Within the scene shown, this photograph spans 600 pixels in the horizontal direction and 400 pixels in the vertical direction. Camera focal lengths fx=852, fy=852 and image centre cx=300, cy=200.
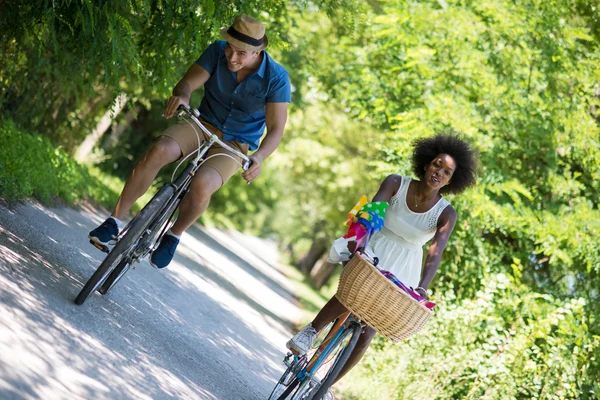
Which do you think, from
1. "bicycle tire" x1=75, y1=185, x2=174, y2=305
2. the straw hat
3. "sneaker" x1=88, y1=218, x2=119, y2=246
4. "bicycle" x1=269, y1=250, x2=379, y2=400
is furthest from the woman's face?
"sneaker" x1=88, y1=218, x2=119, y2=246

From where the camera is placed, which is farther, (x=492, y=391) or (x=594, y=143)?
(x=594, y=143)

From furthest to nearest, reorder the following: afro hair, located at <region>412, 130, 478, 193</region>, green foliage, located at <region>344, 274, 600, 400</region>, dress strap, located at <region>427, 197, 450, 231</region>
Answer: green foliage, located at <region>344, 274, 600, 400</region> → afro hair, located at <region>412, 130, 478, 193</region> → dress strap, located at <region>427, 197, 450, 231</region>

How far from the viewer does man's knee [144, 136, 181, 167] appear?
20.9ft

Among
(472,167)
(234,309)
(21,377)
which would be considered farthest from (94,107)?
(21,377)

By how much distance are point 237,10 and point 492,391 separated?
5.08 meters

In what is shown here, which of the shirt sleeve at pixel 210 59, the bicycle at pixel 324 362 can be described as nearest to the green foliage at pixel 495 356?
the bicycle at pixel 324 362

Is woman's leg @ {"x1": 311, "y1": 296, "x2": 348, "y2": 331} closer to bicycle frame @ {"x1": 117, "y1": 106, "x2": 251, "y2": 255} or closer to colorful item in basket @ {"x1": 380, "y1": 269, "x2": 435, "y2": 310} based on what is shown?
colorful item in basket @ {"x1": 380, "y1": 269, "x2": 435, "y2": 310}

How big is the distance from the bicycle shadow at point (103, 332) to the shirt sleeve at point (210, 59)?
200 centimetres

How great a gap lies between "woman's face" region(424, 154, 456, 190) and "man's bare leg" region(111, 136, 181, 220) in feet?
6.40

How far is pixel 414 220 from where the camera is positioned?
21.2 ft

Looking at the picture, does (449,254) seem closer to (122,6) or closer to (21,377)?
(122,6)

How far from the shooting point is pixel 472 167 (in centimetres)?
666

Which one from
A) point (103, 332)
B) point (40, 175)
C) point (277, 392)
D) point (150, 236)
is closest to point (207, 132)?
point (150, 236)

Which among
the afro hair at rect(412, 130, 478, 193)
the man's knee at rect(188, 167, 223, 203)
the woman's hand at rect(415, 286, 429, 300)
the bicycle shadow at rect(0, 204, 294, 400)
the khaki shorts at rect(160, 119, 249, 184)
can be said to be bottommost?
the bicycle shadow at rect(0, 204, 294, 400)
